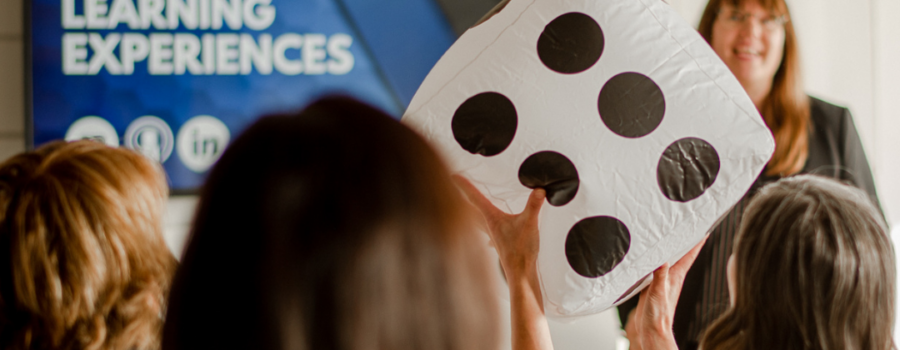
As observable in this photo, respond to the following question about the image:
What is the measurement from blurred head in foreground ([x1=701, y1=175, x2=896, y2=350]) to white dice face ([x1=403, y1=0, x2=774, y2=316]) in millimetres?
102

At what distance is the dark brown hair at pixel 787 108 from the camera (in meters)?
1.65

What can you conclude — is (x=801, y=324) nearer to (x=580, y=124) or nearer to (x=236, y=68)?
(x=580, y=124)

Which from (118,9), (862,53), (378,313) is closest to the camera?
(378,313)

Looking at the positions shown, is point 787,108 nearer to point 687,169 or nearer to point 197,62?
point 687,169

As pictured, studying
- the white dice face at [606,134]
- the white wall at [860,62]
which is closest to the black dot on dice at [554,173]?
the white dice face at [606,134]

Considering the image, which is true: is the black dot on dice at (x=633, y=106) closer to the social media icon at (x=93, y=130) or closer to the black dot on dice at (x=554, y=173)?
the black dot on dice at (x=554, y=173)

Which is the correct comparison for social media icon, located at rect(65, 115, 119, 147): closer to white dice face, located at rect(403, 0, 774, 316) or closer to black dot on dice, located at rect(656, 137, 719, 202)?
white dice face, located at rect(403, 0, 774, 316)

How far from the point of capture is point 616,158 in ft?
2.91

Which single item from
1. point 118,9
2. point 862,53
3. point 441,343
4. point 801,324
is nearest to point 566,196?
point 801,324

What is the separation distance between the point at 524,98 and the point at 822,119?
1314mm

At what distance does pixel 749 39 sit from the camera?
5.35 feet

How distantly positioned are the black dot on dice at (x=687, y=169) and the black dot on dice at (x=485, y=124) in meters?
0.24

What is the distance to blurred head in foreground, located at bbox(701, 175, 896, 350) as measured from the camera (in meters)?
0.89

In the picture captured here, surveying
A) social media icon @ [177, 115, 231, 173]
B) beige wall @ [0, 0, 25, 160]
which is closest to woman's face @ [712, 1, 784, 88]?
social media icon @ [177, 115, 231, 173]
